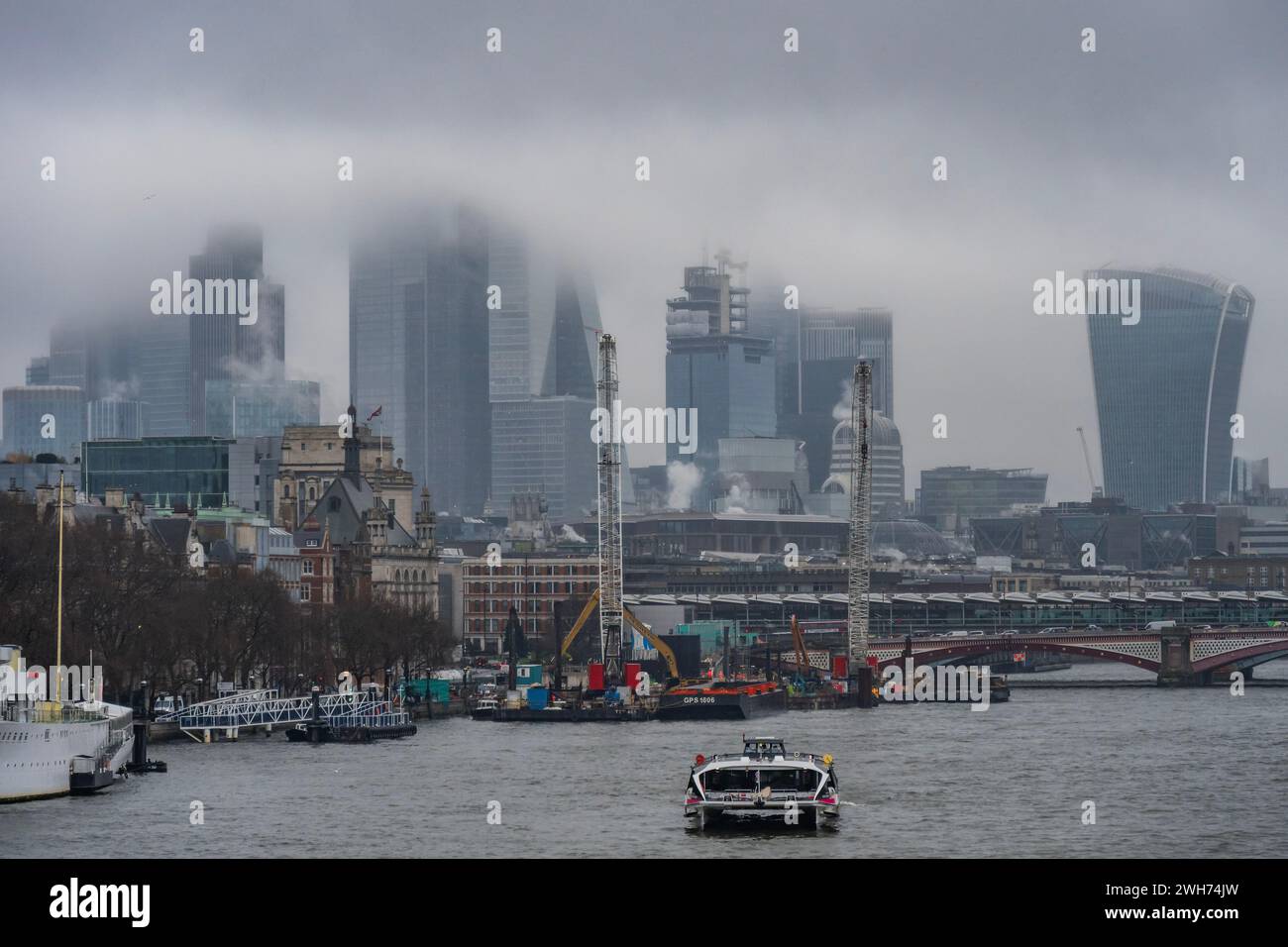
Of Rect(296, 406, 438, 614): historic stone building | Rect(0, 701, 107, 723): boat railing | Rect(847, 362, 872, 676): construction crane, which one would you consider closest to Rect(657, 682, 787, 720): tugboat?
Rect(847, 362, 872, 676): construction crane

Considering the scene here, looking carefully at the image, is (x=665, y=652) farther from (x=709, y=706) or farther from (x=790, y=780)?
(x=790, y=780)

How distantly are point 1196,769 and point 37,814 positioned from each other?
123 ft

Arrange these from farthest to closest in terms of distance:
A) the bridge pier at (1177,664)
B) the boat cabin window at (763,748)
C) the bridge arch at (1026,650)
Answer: the bridge pier at (1177,664) → the bridge arch at (1026,650) → the boat cabin window at (763,748)

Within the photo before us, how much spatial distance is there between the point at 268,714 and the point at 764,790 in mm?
43548

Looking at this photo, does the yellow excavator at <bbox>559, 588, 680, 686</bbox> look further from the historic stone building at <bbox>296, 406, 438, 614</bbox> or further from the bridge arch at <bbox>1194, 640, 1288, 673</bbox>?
the bridge arch at <bbox>1194, 640, 1288, 673</bbox>

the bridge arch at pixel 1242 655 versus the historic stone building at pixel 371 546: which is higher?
the historic stone building at pixel 371 546

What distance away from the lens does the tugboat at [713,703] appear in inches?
5507

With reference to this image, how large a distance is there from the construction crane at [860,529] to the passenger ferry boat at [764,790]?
317 feet

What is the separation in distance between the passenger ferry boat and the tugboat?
62.5 metres

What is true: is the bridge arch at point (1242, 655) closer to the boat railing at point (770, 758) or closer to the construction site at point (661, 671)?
the construction site at point (661, 671)

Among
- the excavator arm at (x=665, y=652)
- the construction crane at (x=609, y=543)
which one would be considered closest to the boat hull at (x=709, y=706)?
the excavator arm at (x=665, y=652)

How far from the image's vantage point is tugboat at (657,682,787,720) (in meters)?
140

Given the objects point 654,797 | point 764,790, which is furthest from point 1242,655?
point 764,790
